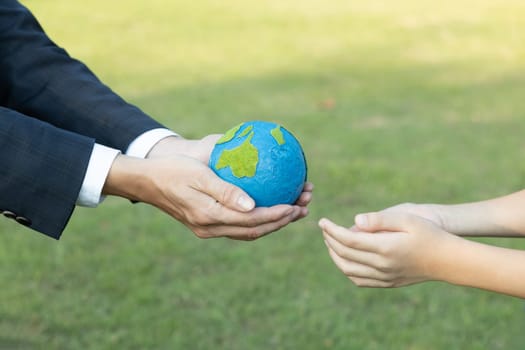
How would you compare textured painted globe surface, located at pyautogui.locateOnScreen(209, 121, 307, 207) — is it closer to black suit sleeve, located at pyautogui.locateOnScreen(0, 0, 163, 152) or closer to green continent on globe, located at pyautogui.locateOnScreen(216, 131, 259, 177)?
green continent on globe, located at pyautogui.locateOnScreen(216, 131, 259, 177)

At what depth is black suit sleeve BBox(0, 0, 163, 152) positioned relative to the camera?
109 inches

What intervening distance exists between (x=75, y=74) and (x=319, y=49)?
5.79 metres

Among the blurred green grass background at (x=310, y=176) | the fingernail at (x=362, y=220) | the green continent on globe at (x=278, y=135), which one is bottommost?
the blurred green grass background at (x=310, y=176)

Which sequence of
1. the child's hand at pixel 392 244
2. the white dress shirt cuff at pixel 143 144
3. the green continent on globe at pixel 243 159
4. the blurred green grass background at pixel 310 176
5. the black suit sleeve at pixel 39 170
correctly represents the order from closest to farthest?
the child's hand at pixel 392 244
the black suit sleeve at pixel 39 170
the green continent on globe at pixel 243 159
the white dress shirt cuff at pixel 143 144
the blurred green grass background at pixel 310 176

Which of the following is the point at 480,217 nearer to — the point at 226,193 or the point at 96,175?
the point at 226,193

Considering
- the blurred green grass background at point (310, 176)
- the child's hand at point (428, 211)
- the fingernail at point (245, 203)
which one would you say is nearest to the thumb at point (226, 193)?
the fingernail at point (245, 203)

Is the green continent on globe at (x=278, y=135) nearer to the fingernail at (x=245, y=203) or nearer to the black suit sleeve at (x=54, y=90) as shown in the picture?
the fingernail at (x=245, y=203)

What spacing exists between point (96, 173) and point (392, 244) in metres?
0.91

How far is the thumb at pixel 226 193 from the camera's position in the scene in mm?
2314

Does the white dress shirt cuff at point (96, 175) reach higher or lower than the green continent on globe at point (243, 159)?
lower

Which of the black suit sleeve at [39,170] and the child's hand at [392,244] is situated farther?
the black suit sleeve at [39,170]

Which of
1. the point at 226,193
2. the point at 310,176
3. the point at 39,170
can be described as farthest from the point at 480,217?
the point at 310,176

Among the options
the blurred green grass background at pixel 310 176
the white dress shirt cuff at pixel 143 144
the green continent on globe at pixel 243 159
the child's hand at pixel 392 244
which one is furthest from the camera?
the blurred green grass background at pixel 310 176

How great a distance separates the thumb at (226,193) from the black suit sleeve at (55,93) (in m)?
0.50
